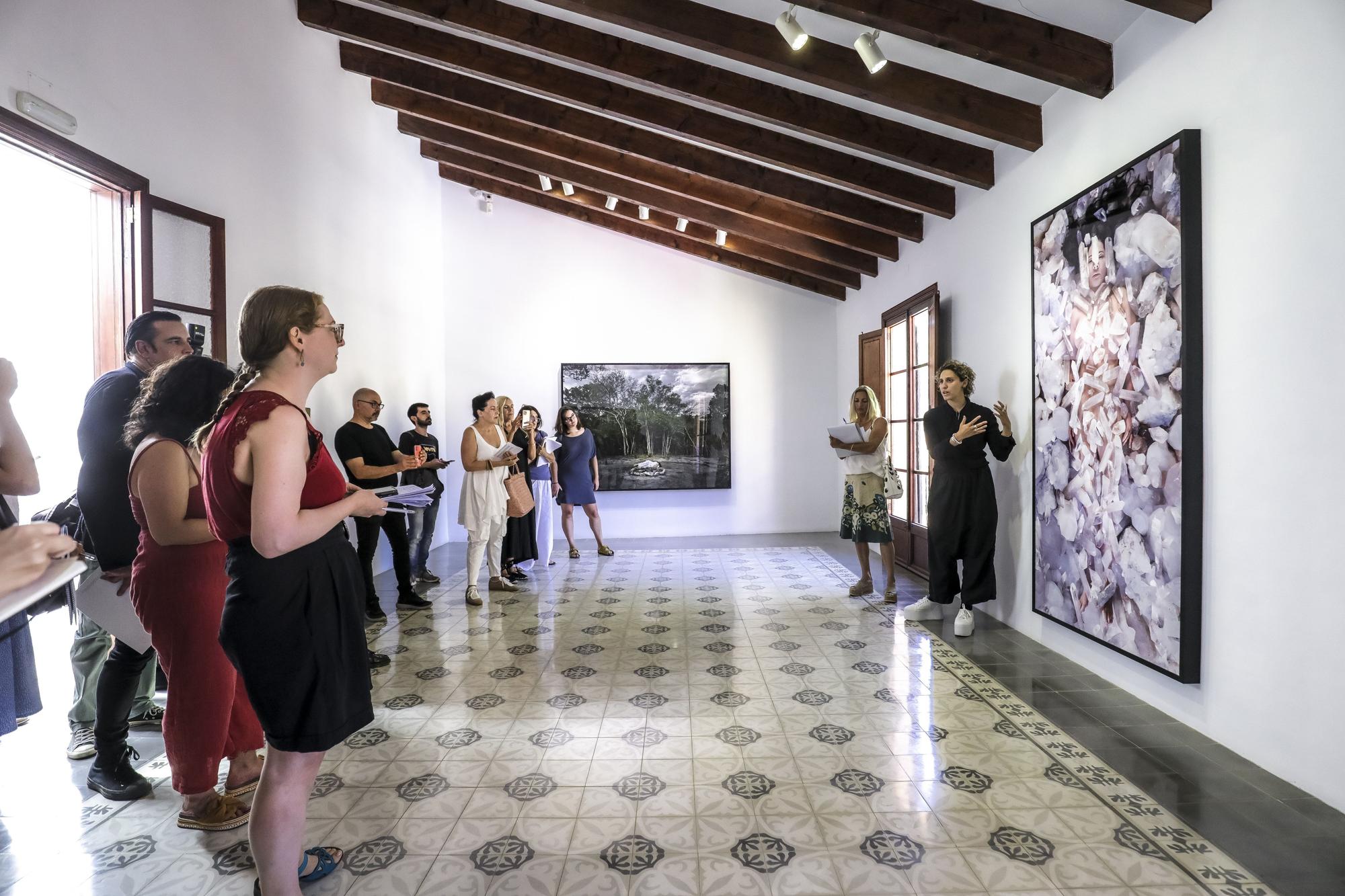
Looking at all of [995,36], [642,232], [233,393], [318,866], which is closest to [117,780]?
[318,866]

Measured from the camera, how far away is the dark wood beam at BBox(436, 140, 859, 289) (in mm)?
7574

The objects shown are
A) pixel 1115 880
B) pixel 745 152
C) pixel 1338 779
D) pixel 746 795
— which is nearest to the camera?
pixel 1115 880

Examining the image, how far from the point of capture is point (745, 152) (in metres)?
4.99

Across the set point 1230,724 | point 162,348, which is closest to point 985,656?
point 1230,724

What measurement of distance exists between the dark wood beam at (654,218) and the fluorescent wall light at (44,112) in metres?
4.82

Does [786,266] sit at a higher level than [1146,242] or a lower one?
higher

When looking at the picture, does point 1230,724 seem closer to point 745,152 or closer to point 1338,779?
point 1338,779

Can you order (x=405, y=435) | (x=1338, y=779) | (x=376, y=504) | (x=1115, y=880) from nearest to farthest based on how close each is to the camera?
(x=376, y=504) → (x=1115, y=880) → (x=1338, y=779) → (x=405, y=435)

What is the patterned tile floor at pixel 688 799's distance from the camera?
1.98 meters

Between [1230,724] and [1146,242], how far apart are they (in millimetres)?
1943

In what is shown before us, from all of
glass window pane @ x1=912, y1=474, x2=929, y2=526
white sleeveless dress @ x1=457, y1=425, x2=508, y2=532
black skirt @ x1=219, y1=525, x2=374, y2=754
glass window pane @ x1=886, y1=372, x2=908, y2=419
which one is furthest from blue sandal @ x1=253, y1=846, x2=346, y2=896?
glass window pane @ x1=886, y1=372, x2=908, y2=419

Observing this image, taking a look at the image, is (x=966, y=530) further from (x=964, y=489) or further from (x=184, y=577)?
(x=184, y=577)

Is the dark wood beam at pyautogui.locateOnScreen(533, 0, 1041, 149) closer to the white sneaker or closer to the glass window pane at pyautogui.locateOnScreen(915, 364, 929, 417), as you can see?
the glass window pane at pyautogui.locateOnScreen(915, 364, 929, 417)

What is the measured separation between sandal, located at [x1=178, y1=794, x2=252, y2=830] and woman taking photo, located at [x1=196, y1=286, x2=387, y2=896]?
0.83 metres
